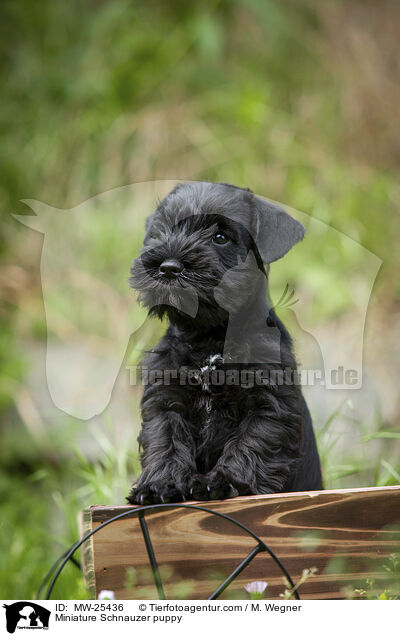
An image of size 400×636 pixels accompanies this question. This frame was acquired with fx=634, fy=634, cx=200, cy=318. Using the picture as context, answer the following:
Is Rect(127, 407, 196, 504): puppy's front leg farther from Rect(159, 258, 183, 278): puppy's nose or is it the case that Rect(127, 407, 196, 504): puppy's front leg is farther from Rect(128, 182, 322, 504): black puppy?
Rect(159, 258, 183, 278): puppy's nose

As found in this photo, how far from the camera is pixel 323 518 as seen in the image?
175 cm

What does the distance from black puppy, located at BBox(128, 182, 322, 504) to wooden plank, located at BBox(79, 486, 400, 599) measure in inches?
3.1

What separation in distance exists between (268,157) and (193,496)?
3.85 m

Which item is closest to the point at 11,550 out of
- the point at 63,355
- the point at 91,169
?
the point at 63,355

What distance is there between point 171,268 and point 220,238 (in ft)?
0.77

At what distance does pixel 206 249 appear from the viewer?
176cm

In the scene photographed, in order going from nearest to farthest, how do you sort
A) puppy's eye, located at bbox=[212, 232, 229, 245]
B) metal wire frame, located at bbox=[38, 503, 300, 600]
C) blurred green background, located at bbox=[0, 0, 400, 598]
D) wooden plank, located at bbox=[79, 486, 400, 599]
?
metal wire frame, located at bbox=[38, 503, 300, 600]
wooden plank, located at bbox=[79, 486, 400, 599]
puppy's eye, located at bbox=[212, 232, 229, 245]
blurred green background, located at bbox=[0, 0, 400, 598]

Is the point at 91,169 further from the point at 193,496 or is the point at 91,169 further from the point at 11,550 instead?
the point at 193,496
